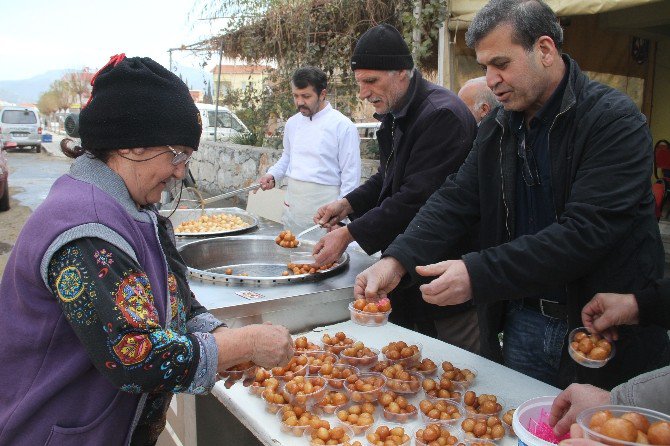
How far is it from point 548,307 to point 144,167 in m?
1.45

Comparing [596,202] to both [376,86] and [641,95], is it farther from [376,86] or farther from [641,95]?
[641,95]

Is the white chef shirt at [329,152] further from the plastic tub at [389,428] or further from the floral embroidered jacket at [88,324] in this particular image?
the floral embroidered jacket at [88,324]

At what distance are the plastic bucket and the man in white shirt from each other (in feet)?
11.0

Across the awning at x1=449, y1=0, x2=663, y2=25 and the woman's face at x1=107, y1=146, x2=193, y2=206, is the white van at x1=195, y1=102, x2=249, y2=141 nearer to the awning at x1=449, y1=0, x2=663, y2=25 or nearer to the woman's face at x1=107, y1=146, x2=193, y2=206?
the awning at x1=449, y1=0, x2=663, y2=25

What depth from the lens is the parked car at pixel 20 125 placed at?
80.2 feet

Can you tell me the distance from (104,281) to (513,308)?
151 cm

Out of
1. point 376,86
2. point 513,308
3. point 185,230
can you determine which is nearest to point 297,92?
point 185,230

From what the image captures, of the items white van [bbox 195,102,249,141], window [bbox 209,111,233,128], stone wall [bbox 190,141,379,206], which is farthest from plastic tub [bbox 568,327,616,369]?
window [bbox 209,111,233,128]

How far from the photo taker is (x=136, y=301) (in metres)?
Result: 1.28

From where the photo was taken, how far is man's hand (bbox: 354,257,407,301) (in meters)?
2.07

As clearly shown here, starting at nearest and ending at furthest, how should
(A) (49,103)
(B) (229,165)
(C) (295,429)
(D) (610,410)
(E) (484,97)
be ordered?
1. (D) (610,410)
2. (C) (295,429)
3. (E) (484,97)
4. (B) (229,165)
5. (A) (49,103)

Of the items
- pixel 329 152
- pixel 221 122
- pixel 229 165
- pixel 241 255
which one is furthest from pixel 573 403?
pixel 221 122

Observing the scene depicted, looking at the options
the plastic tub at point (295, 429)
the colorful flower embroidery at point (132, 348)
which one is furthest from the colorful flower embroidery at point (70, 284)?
the plastic tub at point (295, 429)

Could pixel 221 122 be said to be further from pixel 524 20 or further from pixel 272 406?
pixel 272 406
